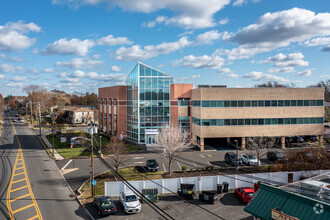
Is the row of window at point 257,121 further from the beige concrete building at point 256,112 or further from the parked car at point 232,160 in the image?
the parked car at point 232,160

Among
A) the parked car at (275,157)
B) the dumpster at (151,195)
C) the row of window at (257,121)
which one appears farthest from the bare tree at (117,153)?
the parked car at (275,157)

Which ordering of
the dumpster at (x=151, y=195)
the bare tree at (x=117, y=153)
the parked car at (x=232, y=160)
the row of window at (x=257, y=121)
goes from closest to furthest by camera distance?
the dumpster at (x=151, y=195) → the bare tree at (x=117, y=153) → the parked car at (x=232, y=160) → the row of window at (x=257, y=121)

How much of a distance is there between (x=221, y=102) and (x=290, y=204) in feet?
101

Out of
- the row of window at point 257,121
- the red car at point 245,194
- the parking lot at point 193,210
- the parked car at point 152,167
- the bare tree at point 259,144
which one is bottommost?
the parking lot at point 193,210

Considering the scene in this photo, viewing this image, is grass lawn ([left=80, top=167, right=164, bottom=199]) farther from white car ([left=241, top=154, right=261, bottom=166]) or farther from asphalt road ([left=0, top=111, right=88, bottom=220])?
white car ([left=241, top=154, right=261, bottom=166])

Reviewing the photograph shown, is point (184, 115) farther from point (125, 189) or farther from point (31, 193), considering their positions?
point (31, 193)

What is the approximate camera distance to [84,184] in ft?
88.2

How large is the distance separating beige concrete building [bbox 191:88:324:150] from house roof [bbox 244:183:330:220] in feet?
91.5

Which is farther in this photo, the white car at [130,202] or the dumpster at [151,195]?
the dumpster at [151,195]

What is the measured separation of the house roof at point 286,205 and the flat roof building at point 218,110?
27898 mm

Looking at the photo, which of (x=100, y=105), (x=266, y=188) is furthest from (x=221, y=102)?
(x=100, y=105)

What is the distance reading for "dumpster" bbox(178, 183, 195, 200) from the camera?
22.9m

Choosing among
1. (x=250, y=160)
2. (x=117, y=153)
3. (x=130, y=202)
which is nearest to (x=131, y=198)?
(x=130, y=202)

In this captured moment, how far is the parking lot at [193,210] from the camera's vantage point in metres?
19.5
